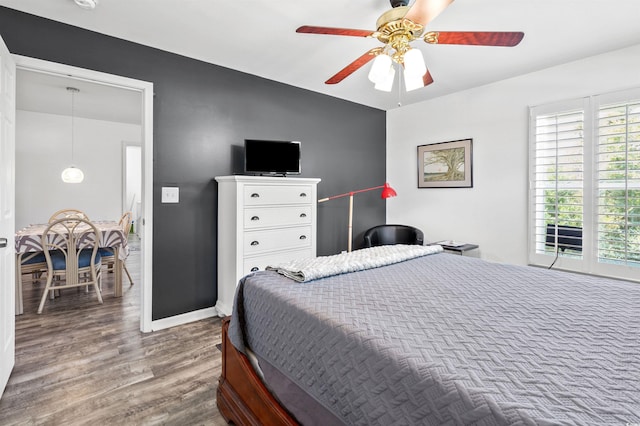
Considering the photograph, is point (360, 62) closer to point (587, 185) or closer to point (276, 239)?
point (276, 239)

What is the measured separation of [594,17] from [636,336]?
2334 mm

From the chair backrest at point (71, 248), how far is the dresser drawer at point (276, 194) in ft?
6.46

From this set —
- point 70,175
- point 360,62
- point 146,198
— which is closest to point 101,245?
point 146,198

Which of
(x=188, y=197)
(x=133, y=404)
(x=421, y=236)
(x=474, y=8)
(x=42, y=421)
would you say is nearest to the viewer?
(x=42, y=421)

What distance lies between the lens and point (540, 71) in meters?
3.16

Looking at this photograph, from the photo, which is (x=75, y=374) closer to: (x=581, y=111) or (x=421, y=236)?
(x=421, y=236)

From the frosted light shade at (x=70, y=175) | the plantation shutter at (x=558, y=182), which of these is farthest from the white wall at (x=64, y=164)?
the plantation shutter at (x=558, y=182)

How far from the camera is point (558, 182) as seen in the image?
307 cm

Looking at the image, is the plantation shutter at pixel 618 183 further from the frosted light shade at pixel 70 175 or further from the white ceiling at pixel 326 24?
the frosted light shade at pixel 70 175

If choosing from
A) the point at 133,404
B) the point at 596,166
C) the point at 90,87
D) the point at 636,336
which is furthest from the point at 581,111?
the point at 90,87

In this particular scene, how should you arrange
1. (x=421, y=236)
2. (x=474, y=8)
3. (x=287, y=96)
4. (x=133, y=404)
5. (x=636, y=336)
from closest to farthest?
1. (x=636, y=336)
2. (x=133, y=404)
3. (x=474, y=8)
4. (x=287, y=96)
5. (x=421, y=236)

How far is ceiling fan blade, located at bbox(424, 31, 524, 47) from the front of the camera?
1631 millimetres

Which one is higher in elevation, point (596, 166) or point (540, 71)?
point (540, 71)

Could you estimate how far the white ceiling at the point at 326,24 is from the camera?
2.14 meters
